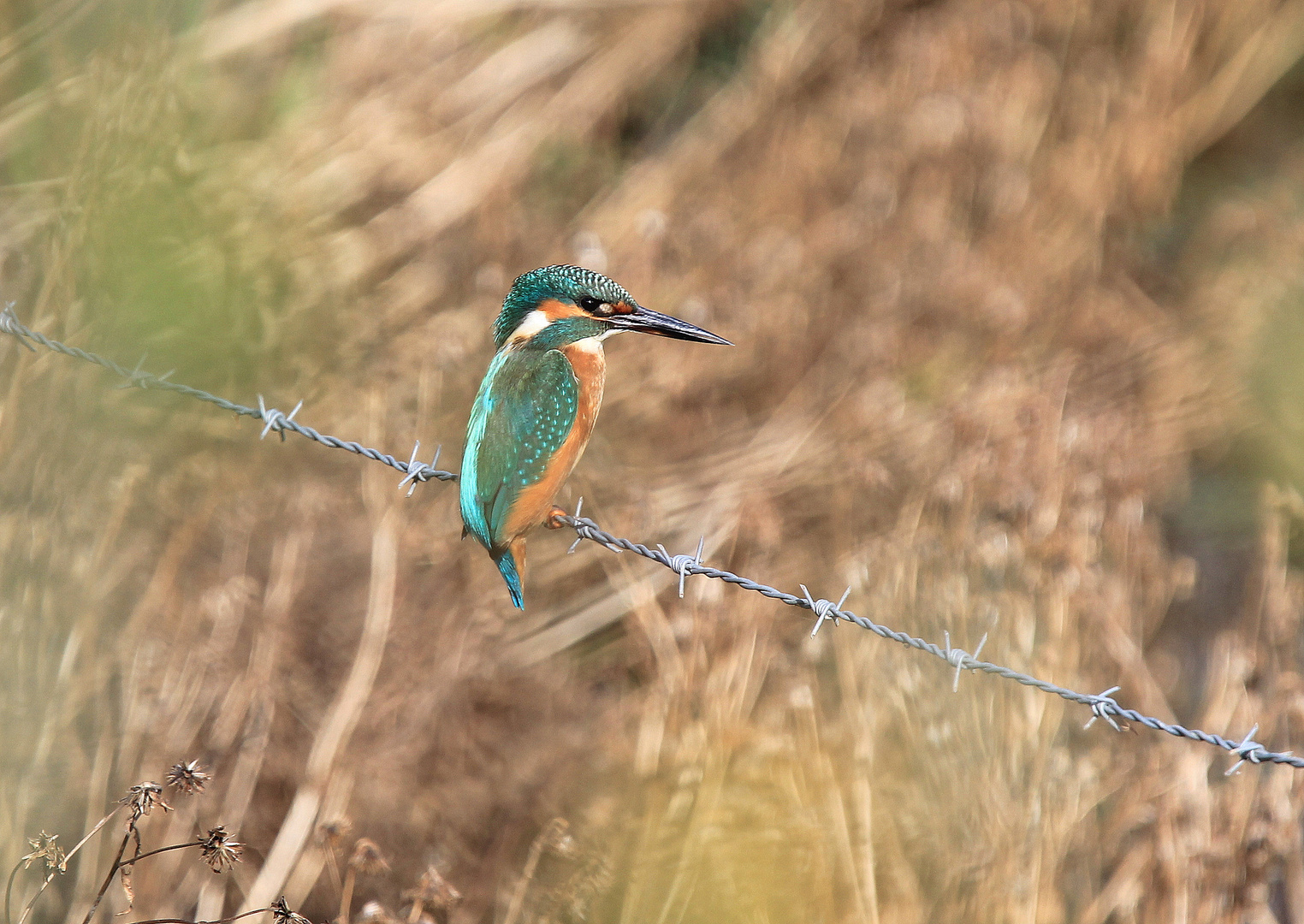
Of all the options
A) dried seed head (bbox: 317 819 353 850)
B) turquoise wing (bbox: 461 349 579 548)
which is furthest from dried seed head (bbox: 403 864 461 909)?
turquoise wing (bbox: 461 349 579 548)

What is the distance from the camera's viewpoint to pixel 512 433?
293cm

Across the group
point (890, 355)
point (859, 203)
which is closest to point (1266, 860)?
point (890, 355)

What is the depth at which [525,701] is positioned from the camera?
425 cm

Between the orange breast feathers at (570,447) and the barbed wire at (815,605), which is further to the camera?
the orange breast feathers at (570,447)

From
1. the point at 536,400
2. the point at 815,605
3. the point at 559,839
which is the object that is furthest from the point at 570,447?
the point at 559,839

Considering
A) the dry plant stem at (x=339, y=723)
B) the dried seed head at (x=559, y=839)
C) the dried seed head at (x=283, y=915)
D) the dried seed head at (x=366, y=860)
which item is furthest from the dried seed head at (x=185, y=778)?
the dry plant stem at (x=339, y=723)

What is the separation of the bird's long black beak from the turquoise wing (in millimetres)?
201

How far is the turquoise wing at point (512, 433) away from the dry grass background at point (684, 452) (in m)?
0.84

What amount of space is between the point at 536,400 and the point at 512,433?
0.35 feet

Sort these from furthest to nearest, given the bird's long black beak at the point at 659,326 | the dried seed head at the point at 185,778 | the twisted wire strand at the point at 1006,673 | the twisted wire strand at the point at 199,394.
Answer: the bird's long black beak at the point at 659,326, the twisted wire strand at the point at 199,394, the twisted wire strand at the point at 1006,673, the dried seed head at the point at 185,778

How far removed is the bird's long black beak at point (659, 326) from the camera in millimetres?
3053

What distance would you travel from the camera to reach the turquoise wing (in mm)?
2912

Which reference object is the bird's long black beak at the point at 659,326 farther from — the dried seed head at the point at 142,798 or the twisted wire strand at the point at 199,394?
the dried seed head at the point at 142,798

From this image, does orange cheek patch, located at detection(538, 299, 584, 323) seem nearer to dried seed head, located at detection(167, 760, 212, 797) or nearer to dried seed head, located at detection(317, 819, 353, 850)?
dried seed head, located at detection(317, 819, 353, 850)
